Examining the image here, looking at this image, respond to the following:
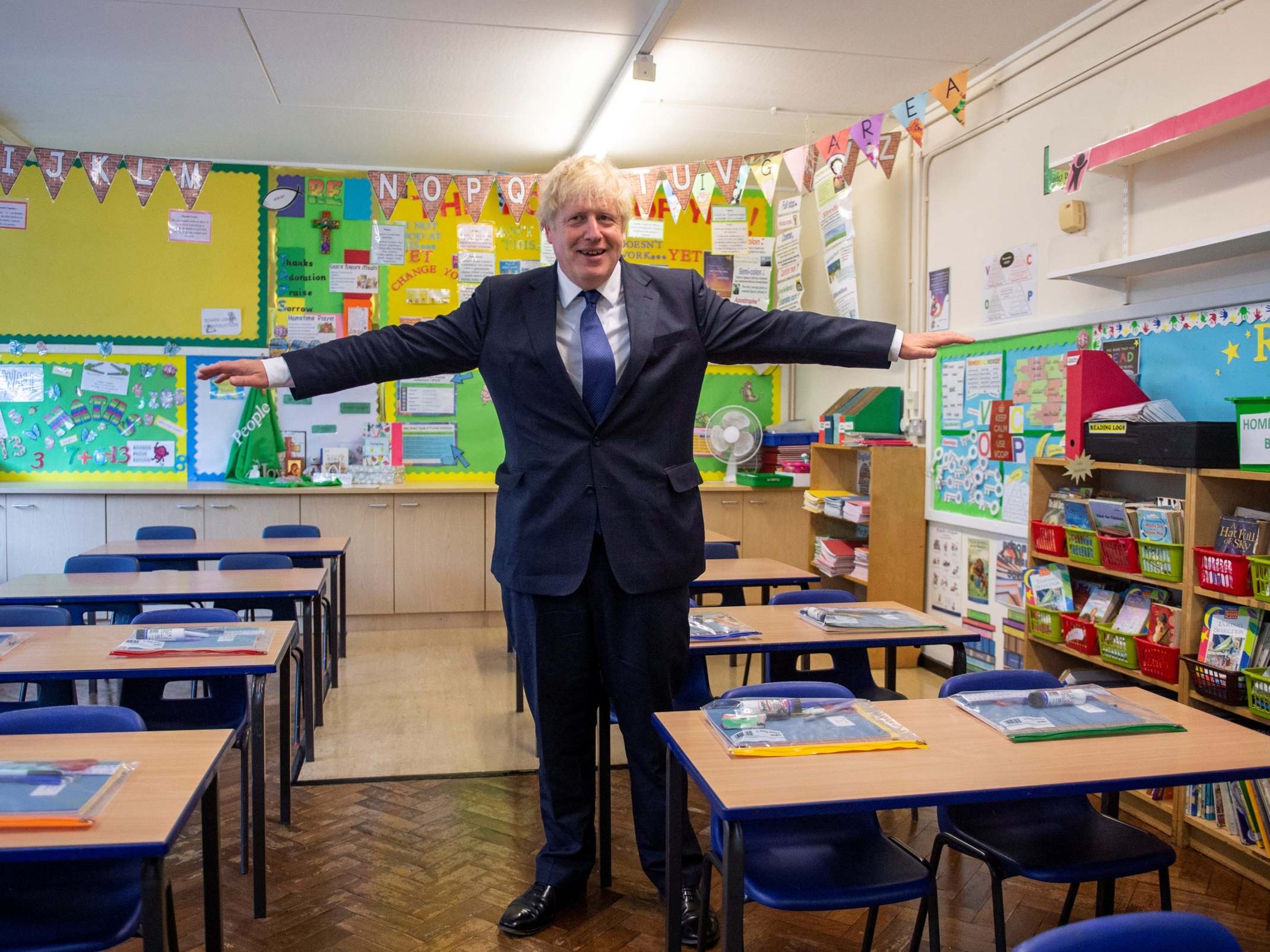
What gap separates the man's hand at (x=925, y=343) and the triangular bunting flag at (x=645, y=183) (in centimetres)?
348

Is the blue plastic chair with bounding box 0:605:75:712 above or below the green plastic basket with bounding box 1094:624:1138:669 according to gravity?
above

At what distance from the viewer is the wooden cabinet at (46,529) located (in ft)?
18.7

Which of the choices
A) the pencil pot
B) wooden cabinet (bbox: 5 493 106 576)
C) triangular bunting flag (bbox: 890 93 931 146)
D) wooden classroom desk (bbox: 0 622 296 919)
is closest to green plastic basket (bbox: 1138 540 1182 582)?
the pencil pot

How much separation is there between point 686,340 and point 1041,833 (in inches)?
53.3

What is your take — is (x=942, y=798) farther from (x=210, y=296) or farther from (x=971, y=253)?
(x=210, y=296)

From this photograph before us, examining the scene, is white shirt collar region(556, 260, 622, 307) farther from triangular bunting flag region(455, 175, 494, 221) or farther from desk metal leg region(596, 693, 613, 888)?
triangular bunting flag region(455, 175, 494, 221)

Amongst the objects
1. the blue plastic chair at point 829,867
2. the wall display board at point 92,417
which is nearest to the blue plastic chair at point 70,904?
the blue plastic chair at point 829,867

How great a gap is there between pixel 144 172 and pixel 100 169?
0.24 meters

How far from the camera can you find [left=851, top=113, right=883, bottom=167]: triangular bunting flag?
4750 millimetres

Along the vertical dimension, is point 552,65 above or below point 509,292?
above

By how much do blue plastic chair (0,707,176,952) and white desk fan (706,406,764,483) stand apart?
474 cm

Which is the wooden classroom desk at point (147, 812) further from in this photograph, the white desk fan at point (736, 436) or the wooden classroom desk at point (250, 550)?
the white desk fan at point (736, 436)

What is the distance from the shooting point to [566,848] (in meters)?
2.44

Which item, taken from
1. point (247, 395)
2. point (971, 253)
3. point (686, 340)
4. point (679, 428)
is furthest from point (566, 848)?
point (247, 395)
